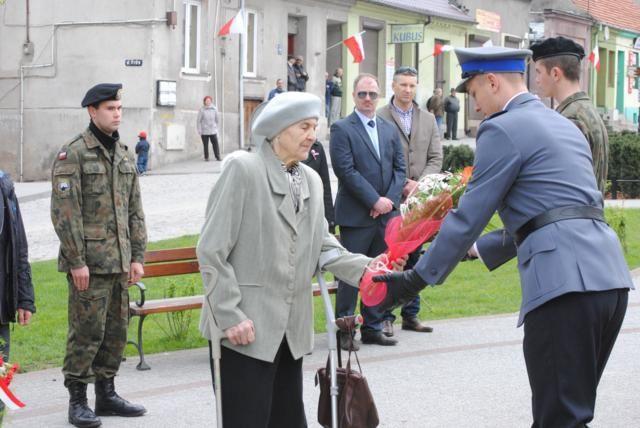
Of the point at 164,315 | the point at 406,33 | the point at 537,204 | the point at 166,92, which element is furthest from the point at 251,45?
the point at 537,204

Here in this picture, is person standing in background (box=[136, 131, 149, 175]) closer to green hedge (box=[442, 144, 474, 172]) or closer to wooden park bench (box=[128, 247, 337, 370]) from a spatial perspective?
green hedge (box=[442, 144, 474, 172])

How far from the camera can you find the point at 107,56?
3130 cm

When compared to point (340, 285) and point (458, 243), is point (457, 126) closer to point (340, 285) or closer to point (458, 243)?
point (340, 285)

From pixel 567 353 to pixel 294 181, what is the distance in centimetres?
144

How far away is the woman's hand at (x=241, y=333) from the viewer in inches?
196

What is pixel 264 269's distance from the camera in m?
5.12

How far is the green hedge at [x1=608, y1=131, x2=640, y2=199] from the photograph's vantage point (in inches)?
953

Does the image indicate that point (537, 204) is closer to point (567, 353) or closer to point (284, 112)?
point (567, 353)

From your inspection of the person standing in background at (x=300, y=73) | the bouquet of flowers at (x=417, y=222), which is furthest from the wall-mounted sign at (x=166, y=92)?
the bouquet of flowers at (x=417, y=222)

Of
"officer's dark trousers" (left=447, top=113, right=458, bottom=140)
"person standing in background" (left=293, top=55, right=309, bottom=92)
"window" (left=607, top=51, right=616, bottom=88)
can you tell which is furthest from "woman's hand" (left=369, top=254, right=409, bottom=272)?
"window" (left=607, top=51, right=616, bottom=88)

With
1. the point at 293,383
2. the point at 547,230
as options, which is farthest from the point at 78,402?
the point at 547,230

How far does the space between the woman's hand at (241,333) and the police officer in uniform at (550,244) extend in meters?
0.80

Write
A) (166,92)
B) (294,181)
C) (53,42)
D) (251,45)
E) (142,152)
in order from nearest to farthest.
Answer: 1. (294,181)
2. (142,152)
3. (166,92)
4. (53,42)
5. (251,45)

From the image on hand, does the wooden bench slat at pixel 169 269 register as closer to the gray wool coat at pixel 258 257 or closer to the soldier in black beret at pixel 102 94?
the soldier in black beret at pixel 102 94
